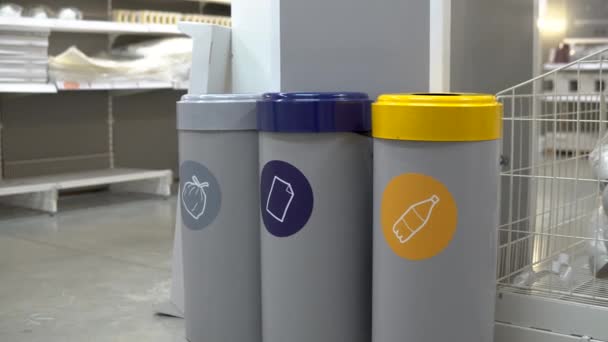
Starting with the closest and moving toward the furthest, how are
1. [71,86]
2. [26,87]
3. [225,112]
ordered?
1. [225,112]
2. [26,87]
3. [71,86]

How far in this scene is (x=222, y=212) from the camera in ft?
6.21

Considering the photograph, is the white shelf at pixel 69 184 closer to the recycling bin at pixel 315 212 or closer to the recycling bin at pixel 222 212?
the recycling bin at pixel 222 212

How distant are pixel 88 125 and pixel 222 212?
3.45m

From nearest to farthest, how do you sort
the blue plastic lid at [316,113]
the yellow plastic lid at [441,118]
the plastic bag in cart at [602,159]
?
the yellow plastic lid at [441,118]
the blue plastic lid at [316,113]
the plastic bag in cart at [602,159]

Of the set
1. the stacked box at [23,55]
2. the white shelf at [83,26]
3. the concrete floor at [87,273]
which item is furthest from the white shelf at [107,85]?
the concrete floor at [87,273]

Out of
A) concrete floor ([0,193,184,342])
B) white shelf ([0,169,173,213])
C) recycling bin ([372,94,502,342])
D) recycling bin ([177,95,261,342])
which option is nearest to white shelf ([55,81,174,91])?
white shelf ([0,169,173,213])

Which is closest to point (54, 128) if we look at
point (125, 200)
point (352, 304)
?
point (125, 200)

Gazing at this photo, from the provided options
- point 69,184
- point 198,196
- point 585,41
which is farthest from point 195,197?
point 585,41

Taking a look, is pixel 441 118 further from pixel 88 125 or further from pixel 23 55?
pixel 88 125

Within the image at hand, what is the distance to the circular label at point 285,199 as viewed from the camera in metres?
1.73

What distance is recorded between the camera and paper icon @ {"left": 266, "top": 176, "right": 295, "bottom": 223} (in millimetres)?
1737

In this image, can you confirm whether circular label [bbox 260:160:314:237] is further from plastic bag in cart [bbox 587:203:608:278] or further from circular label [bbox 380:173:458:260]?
plastic bag in cart [bbox 587:203:608:278]

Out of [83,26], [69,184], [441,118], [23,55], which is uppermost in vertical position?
[83,26]

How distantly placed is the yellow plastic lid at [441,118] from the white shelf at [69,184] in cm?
304
